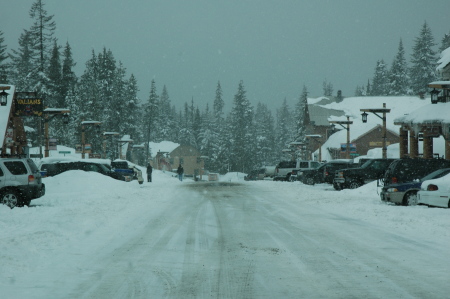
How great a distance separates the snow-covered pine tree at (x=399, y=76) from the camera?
328 feet

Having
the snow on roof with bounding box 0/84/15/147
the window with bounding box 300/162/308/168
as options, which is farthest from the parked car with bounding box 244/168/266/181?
the snow on roof with bounding box 0/84/15/147

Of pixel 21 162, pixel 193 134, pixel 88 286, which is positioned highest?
pixel 193 134

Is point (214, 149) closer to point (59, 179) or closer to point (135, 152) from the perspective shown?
point (135, 152)

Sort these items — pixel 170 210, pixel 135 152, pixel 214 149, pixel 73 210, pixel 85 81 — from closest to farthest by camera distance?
pixel 73 210 < pixel 170 210 < pixel 85 81 < pixel 135 152 < pixel 214 149

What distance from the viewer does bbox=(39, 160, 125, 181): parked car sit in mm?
31656

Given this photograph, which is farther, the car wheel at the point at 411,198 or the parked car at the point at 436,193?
the car wheel at the point at 411,198

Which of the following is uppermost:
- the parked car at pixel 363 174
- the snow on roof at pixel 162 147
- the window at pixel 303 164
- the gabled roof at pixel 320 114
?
the gabled roof at pixel 320 114

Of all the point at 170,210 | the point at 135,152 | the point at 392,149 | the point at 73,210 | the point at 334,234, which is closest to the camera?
the point at 334,234

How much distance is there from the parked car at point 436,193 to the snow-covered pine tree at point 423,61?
76758mm

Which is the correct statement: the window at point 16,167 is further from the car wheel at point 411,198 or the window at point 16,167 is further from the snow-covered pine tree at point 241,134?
the snow-covered pine tree at point 241,134

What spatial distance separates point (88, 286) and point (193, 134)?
5061 inches

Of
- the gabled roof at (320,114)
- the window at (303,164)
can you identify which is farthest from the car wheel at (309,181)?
the gabled roof at (320,114)

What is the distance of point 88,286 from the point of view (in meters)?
6.74

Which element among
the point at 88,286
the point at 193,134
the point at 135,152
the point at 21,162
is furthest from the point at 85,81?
the point at 88,286
